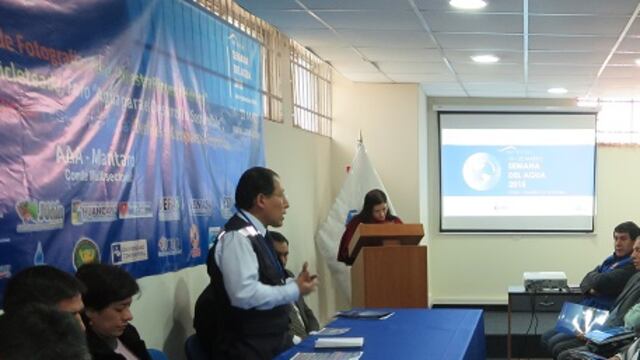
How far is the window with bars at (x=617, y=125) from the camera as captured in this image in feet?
27.8

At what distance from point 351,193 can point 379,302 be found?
210cm

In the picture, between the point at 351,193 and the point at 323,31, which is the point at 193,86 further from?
the point at 351,193

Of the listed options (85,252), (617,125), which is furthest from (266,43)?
(617,125)

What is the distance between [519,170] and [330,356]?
6238 mm

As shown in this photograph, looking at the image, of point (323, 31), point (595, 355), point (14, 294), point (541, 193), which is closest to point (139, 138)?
point (14, 294)

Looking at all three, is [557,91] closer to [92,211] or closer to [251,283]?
[251,283]

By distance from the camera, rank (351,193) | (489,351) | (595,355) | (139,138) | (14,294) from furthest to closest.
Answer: (489,351)
(351,193)
(595,355)
(139,138)
(14,294)

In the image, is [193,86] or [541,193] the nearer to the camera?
[193,86]

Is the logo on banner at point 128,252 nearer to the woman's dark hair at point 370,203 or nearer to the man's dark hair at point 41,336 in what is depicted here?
the man's dark hair at point 41,336

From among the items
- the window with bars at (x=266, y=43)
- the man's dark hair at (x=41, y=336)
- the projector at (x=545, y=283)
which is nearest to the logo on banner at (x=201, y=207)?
the window with bars at (x=266, y=43)

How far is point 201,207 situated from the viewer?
3.67 meters

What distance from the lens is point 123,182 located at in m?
2.91

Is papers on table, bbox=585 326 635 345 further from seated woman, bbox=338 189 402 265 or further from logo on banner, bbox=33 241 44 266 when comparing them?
logo on banner, bbox=33 241 44 266

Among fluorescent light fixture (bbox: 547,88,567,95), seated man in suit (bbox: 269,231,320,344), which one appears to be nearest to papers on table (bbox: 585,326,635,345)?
seated man in suit (bbox: 269,231,320,344)
